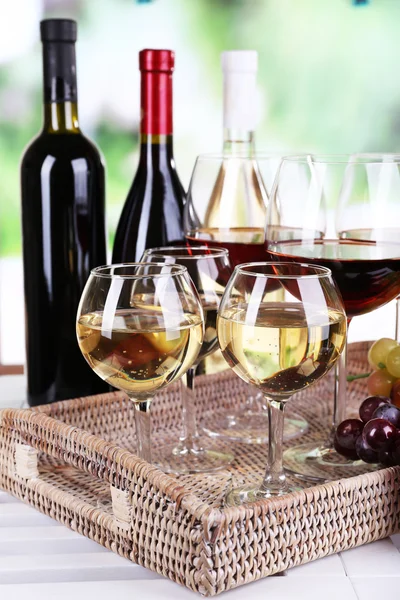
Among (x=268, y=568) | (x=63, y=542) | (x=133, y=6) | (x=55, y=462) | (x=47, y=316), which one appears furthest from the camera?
(x=133, y=6)

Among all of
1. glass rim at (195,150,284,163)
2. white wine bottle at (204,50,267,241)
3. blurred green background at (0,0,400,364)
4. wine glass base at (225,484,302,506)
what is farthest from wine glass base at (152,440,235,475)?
blurred green background at (0,0,400,364)

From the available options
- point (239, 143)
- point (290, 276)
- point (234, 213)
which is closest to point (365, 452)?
point (290, 276)

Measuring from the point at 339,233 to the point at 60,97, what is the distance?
1.52 ft

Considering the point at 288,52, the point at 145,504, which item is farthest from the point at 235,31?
the point at 145,504

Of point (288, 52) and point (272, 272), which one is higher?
point (288, 52)

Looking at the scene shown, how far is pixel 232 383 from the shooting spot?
1294 mm

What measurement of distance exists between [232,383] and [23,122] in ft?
8.55

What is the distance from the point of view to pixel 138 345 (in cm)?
87

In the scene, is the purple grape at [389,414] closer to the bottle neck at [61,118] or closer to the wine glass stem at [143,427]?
the wine glass stem at [143,427]

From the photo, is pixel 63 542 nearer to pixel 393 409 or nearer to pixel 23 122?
pixel 393 409

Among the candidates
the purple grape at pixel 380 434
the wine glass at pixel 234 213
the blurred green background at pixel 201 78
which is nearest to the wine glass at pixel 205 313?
the wine glass at pixel 234 213

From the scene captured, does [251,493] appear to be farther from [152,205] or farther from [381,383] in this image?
[152,205]

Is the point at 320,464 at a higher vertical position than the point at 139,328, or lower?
lower

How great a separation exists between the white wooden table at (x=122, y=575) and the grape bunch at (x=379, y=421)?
0.31 feet
